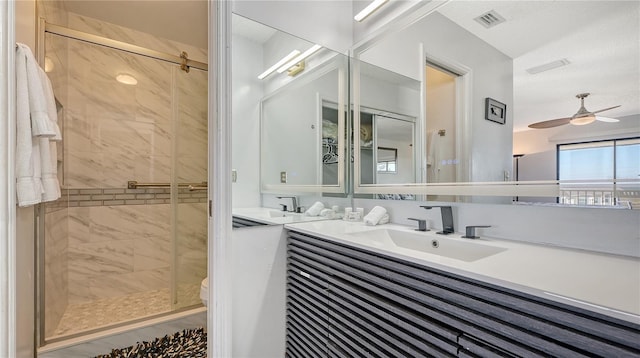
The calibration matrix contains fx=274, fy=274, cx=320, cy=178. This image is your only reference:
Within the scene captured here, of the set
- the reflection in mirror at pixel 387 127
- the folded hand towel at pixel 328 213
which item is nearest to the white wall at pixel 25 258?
the folded hand towel at pixel 328 213

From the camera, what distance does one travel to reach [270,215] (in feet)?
5.47

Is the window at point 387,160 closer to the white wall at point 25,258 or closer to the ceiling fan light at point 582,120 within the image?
Result: the ceiling fan light at point 582,120

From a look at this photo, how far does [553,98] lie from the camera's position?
3.47 feet

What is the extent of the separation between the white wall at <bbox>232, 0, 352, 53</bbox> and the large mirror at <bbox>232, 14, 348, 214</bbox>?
0.05 m

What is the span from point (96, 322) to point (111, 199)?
105 centimetres

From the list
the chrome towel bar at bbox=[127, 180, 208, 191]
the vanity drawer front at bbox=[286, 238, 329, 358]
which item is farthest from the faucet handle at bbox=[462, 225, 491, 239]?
the chrome towel bar at bbox=[127, 180, 208, 191]

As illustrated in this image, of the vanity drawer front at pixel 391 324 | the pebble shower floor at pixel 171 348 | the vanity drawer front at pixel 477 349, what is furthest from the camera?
the pebble shower floor at pixel 171 348

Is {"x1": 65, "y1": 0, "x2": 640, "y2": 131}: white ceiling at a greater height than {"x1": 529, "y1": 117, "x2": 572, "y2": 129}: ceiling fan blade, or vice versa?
{"x1": 65, "y1": 0, "x2": 640, "y2": 131}: white ceiling

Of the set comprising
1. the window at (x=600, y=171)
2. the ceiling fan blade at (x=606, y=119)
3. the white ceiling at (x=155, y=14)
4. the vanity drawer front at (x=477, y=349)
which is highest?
the white ceiling at (x=155, y=14)

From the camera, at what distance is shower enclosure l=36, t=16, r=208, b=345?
7.48 feet

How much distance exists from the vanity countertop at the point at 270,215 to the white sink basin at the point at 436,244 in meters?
0.50

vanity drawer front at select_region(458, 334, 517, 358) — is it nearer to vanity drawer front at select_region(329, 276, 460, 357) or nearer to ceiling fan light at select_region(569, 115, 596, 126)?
vanity drawer front at select_region(329, 276, 460, 357)

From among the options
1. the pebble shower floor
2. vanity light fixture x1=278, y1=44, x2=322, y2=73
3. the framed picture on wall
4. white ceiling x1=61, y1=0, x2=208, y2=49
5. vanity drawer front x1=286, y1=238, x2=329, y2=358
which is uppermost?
white ceiling x1=61, y1=0, x2=208, y2=49

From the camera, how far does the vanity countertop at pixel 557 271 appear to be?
58 centimetres
